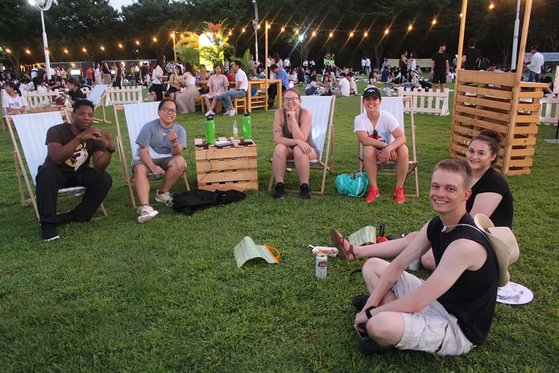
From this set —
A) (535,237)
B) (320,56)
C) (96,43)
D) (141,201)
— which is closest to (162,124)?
(141,201)

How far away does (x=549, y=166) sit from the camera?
6.17 m

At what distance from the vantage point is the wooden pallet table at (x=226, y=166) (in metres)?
5.15

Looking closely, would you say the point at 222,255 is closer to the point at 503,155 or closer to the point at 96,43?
the point at 503,155

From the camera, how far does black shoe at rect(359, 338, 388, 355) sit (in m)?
2.34

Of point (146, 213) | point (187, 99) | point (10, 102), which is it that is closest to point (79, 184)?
point (146, 213)

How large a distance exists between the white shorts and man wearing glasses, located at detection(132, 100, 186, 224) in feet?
9.87

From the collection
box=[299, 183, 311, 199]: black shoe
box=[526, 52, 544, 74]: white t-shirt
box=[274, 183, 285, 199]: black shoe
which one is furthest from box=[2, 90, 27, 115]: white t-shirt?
box=[526, 52, 544, 74]: white t-shirt

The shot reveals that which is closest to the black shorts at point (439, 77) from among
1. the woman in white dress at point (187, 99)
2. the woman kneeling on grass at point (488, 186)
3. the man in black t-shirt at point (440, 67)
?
the man in black t-shirt at point (440, 67)

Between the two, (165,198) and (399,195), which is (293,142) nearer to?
(399,195)

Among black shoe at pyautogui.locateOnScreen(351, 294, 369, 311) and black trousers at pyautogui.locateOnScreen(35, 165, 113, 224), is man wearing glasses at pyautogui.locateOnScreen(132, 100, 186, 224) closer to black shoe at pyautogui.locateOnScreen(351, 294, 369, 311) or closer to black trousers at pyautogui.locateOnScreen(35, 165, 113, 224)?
black trousers at pyautogui.locateOnScreen(35, 165, 113, 224)

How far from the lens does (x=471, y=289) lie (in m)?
2.14

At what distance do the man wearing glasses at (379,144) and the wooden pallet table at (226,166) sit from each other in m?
1.30

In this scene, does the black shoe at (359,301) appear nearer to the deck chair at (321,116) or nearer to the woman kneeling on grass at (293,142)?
the woman kneeling on grass at (293,142)

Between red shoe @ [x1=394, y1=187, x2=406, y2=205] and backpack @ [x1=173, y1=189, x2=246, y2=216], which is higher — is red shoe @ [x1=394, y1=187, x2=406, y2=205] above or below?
below
